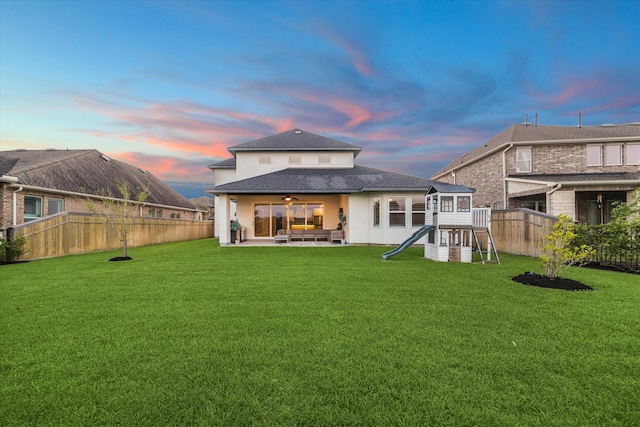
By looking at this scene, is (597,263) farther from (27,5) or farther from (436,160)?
(27,5)

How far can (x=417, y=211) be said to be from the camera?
1553 cm

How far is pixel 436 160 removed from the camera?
29609mm

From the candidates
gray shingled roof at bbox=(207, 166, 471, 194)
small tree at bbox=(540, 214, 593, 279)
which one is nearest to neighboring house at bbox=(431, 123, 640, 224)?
gray shingled roof at bbox=(207, 166, 471, 194)

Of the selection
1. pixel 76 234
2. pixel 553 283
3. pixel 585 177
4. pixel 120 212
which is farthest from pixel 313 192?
pixel 585 177

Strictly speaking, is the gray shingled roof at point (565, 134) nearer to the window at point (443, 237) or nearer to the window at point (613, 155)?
the window at point (613, 155)

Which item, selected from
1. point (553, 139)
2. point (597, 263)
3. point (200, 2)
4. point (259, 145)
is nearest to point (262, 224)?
point (259, 145)

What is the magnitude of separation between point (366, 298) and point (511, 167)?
1812cm

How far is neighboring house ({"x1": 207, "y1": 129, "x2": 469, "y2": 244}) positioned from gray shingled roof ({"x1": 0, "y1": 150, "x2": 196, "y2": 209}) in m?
6.95

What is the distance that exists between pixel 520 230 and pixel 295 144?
14.2 metres

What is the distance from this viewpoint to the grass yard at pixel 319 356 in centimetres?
228

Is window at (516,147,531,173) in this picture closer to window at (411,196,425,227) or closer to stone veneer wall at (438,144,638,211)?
stone veneer wall at (438,144,638,211)

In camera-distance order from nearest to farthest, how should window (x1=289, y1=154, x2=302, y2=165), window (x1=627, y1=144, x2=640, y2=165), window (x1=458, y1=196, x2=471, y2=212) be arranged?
window (x1=458, y1=196, x2=471, y2=212), window (x1=627, y1=144, x2=640, y2=165), window (x1=289, y1=154, x2=302, y2=165)

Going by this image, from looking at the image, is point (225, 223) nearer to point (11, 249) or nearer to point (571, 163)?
point (11, 249)

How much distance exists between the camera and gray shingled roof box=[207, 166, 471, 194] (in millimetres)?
15258
